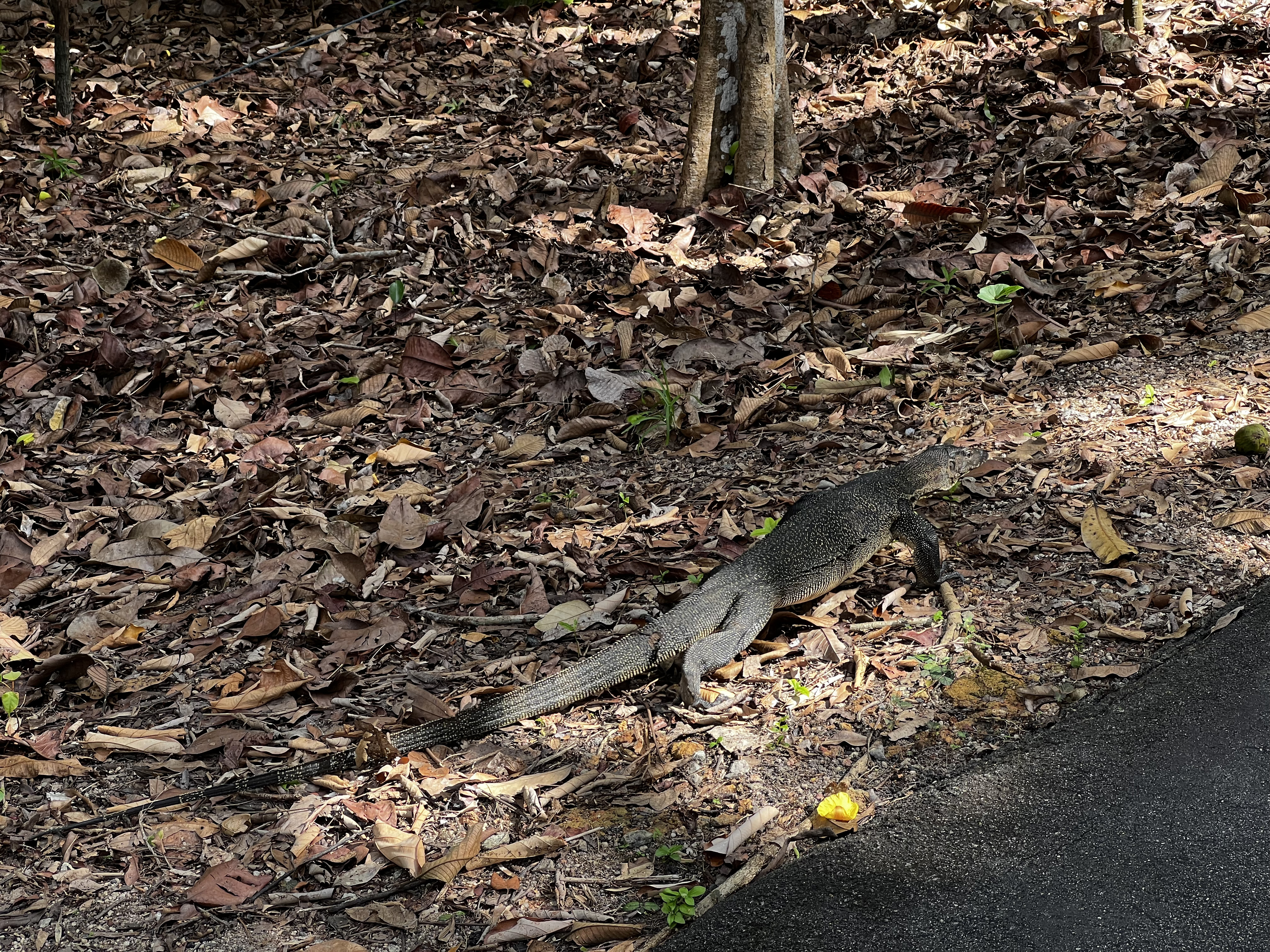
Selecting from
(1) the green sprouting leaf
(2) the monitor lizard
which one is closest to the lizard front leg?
(2) the monitor lizard

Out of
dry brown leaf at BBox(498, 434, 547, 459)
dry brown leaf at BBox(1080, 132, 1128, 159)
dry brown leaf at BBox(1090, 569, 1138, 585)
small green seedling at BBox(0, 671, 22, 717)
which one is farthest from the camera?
dry brown leaf at BBox(1080, 132, 1128, 159)

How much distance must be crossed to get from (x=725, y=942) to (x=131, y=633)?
2.75 metres

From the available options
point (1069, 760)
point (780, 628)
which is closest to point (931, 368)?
point (780, 628)

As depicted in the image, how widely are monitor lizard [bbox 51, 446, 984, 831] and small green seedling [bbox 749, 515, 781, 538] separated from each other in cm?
9

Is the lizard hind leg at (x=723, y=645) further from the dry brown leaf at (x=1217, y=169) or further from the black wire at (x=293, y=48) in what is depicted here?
the black wire at (x=293, y=48)

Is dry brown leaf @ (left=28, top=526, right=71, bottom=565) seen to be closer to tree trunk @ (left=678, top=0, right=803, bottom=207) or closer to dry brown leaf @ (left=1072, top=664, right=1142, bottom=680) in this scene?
tree trunk @ (left=678, top=0, right=803, bottom=207)

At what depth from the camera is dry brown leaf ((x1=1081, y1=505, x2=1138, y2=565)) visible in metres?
3.87

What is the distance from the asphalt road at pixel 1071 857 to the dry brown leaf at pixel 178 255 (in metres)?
5.58

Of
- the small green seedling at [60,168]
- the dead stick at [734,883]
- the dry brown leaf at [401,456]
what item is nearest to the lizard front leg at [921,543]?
the dead stick at [734,883]

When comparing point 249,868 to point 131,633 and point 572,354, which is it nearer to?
point 131,633

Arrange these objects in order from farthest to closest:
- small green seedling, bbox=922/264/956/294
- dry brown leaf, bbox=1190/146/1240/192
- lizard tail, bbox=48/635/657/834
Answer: dry brown leaf, bbox=1190/146/1240/192
small green seedling, bbox=922/264/956/294
lizard tail, bbox=48/635/657/834

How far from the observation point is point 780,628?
4031mm

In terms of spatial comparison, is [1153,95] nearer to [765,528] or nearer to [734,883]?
[765,528]

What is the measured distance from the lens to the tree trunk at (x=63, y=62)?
25.4 ft
